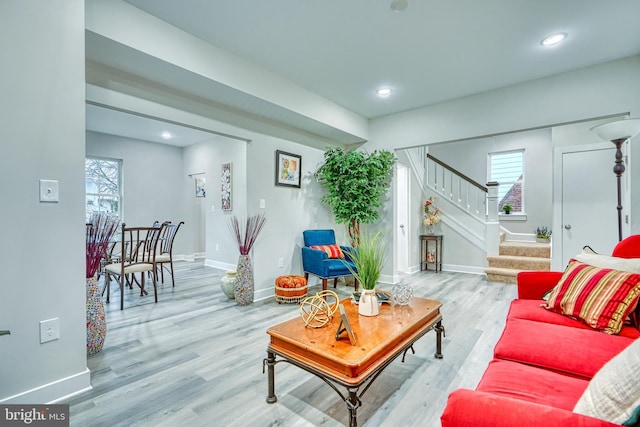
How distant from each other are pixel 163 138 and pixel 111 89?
3868 millimetres

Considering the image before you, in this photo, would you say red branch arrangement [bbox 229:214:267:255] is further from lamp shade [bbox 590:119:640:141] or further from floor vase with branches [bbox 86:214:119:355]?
lamp shade [bbox 590:119:640:141]

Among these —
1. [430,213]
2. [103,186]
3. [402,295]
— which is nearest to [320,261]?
[402,295]

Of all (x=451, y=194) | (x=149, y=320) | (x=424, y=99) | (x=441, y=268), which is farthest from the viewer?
(x=451, y=194)

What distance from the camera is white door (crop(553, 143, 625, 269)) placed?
12.4 ft

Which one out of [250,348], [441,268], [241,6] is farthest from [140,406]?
[441,268]

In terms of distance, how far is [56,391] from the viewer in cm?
170

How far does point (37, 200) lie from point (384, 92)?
11.1 ft

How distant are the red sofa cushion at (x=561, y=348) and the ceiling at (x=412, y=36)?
2.20 metres

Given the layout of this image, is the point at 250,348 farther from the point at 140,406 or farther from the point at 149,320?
the point at 149,320

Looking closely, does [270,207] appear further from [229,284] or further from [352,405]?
[352,405]

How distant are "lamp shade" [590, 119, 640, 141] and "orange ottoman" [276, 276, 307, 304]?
10.8 ft

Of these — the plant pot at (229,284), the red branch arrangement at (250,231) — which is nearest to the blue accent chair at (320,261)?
the red branch arrangement at (250,231)

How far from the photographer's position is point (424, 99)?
151 inches

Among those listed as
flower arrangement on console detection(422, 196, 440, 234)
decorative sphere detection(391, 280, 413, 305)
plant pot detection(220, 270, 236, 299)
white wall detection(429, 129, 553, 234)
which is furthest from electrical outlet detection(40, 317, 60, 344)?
white wall detection(429, 129, 553, 234)
